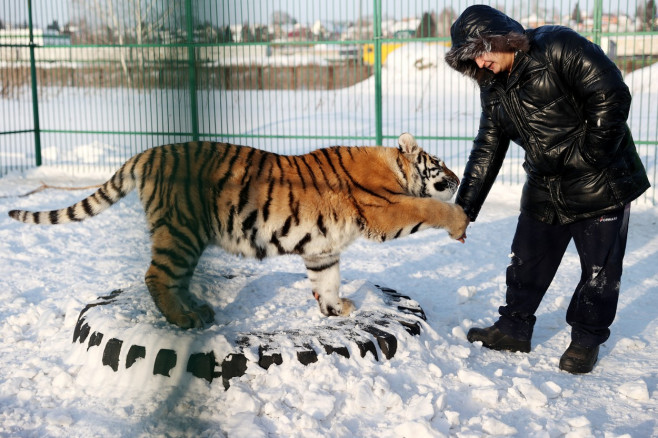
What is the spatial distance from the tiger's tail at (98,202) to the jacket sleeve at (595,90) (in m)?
2.18

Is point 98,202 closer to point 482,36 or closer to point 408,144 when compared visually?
point 408,144

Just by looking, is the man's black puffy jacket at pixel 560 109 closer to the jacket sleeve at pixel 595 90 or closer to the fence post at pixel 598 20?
the jacket sleeve at pixel 595 90

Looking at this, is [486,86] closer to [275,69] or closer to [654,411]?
[654,411]

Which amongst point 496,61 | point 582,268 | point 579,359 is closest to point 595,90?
point 496,61

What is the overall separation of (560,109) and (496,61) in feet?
1.24

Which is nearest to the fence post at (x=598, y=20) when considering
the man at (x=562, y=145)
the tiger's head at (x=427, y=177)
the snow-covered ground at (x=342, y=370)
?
the snow-covered ground at (x=342, y=370)

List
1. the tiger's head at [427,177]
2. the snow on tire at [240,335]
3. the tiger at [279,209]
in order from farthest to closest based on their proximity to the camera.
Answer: the tiger's head at [427,177]
the tiger at [279,209]
the snow on tire at [240,335]

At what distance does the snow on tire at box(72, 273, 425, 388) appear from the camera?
3236 mm

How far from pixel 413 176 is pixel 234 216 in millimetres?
1086

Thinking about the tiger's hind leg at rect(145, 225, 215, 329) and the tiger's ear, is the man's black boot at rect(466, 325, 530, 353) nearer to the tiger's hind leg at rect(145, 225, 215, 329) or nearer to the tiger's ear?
the tiger's ear

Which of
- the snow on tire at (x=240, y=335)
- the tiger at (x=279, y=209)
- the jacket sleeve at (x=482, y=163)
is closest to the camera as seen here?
the snow on tire at (x=240, y=335)

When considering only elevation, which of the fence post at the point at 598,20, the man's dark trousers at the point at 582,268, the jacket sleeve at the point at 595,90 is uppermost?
the fence post at the point at 598,20

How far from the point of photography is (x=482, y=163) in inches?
157

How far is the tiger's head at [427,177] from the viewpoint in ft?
13.7
